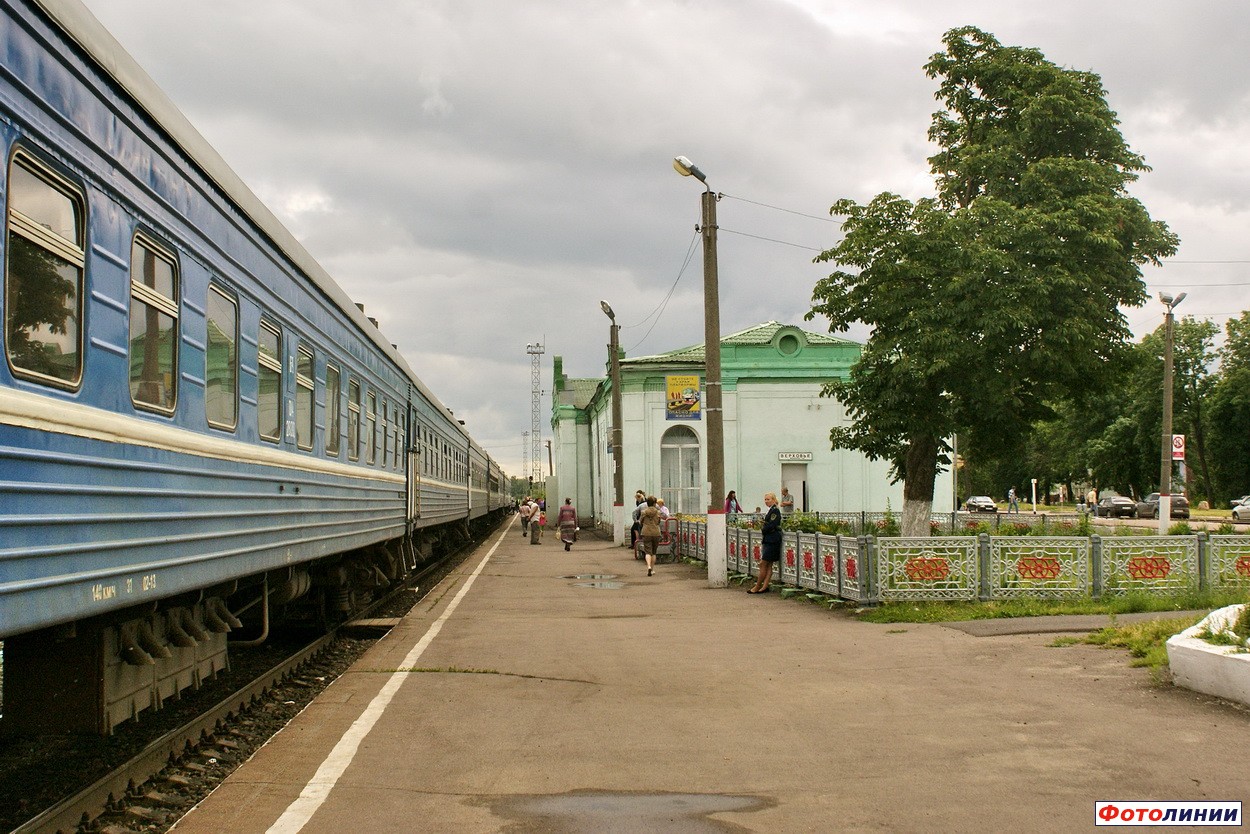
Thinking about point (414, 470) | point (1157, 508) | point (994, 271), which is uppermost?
point (994, 271)

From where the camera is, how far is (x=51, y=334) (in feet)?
15.8

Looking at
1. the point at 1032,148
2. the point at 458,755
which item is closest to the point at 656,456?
the point at 1032,148

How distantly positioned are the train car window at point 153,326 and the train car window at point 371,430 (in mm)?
6731

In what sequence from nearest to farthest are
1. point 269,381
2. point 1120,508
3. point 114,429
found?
point 114,429
point 269,381
point 1120,508

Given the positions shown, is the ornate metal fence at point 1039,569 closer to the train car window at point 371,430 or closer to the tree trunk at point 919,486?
the train car window at point 371,430

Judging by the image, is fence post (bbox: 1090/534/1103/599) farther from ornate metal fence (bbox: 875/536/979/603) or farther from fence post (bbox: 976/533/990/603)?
ornate metal fence (bbox: 875/536/979/603)

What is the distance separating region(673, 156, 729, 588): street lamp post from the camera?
19.5 m

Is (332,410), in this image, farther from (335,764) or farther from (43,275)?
(43,275)

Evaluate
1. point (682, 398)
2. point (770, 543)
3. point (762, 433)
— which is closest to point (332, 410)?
point (770, 543)

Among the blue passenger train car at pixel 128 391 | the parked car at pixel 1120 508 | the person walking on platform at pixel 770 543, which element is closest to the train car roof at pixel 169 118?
the blue passenger train car at pixel 128 391

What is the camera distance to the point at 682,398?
87.9 ft

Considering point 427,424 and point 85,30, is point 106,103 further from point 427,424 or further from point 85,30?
point 427,424

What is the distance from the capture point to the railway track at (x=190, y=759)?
19.0ft

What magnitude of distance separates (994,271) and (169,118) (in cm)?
1631
